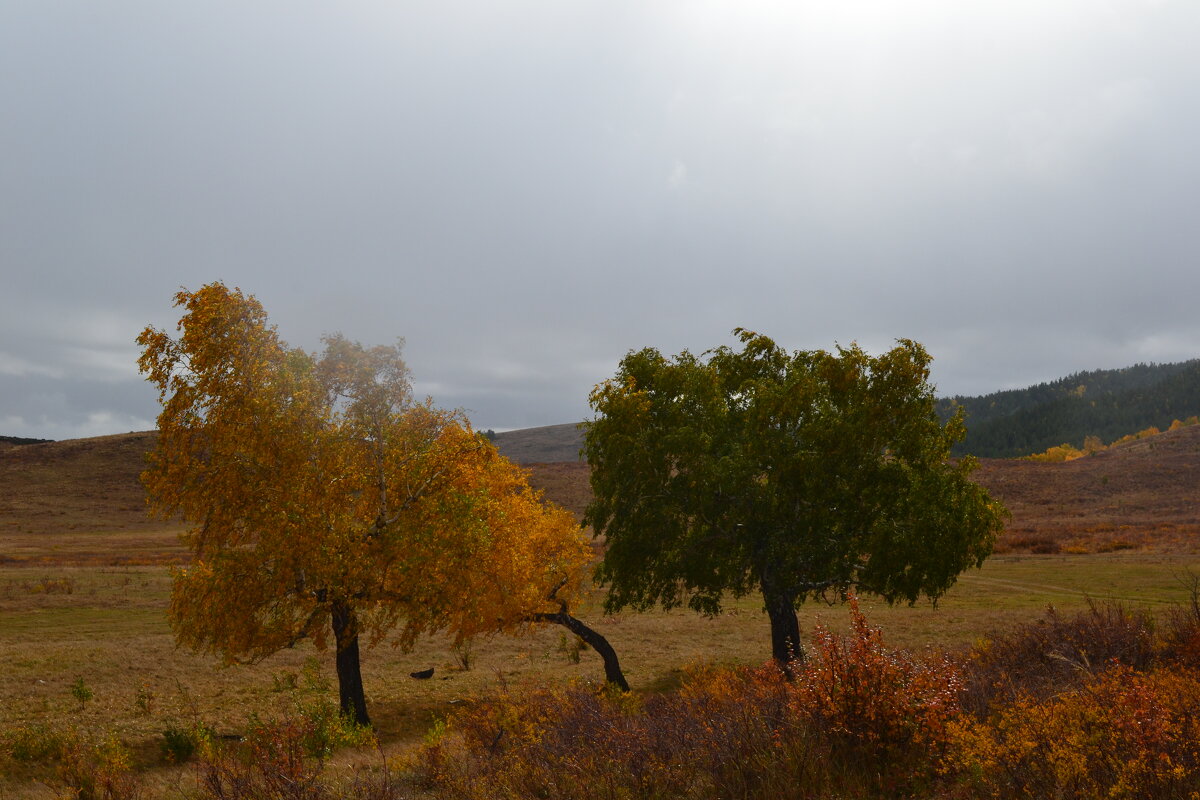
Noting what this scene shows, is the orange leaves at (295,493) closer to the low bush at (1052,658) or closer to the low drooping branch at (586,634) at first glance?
the low drooping branch at (586,634)

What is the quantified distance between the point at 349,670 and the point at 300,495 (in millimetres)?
5658

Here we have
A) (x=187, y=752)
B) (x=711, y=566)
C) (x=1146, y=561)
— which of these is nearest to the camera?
(x=187, y=752)

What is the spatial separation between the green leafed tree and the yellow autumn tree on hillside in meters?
4.84

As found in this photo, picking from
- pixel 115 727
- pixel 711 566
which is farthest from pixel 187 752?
pixel 711 566

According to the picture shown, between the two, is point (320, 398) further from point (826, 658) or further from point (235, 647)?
point (826, 658)

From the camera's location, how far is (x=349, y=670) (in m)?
19.2

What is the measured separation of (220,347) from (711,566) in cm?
1436

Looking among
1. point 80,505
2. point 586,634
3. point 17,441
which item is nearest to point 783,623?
point 586,634

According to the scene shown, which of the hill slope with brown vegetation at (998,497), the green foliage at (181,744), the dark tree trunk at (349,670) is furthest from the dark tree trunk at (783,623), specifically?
the hill slope with brown vegetation at (998,497)

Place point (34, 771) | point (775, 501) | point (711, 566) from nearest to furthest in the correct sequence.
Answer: point (34, 771) → point (775, 501) → point (711, 566)

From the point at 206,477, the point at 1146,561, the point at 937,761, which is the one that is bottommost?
the point at 1146,561

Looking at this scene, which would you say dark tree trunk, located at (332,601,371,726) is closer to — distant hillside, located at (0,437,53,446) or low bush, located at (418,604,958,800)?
low bush, located at (418,604,958,800)

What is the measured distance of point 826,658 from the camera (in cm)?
894

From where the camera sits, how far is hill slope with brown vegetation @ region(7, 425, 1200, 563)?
64500 mm
